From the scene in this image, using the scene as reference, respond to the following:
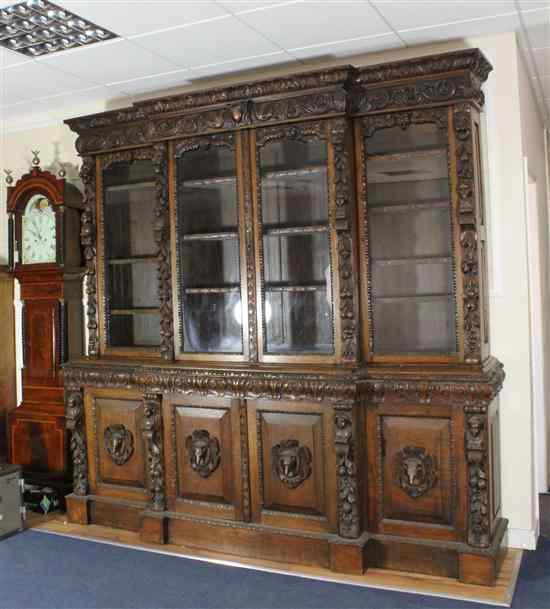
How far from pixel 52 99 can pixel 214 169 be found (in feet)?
5.00

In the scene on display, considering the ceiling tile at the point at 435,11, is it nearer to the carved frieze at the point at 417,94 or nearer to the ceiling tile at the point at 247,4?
the carved frieze at the point at 417,94

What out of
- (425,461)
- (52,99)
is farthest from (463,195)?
(52,99)

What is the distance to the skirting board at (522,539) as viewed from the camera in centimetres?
367

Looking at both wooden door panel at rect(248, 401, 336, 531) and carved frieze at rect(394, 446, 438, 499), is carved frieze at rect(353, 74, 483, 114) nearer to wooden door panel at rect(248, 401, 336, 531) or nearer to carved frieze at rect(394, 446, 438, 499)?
wooden door panel at rect(248, 401, 336, 531)

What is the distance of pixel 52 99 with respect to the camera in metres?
4.65

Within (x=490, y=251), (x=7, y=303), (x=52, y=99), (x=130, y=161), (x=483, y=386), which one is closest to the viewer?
(x=483, y=386)

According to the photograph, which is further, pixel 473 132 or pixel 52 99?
pixel 52 99

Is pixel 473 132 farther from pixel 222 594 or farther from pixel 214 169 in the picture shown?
pixel 222 594

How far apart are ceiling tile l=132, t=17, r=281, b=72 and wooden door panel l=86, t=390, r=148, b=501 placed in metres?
1.97

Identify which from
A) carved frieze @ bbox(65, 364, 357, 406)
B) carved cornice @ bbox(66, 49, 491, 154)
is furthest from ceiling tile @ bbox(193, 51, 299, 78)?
carved frieze @ bbox(65, 364, 357, 406)

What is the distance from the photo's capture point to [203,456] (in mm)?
3816

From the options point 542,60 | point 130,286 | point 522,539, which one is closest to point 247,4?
point 130,286

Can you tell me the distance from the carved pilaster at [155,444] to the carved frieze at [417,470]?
138 centimetres

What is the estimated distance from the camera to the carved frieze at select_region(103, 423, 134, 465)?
4.15 m
